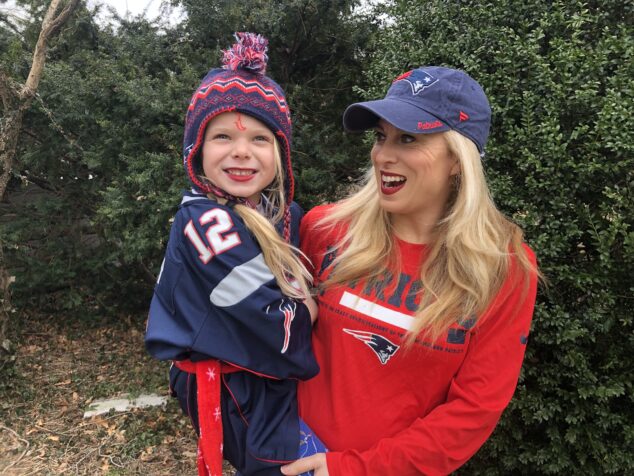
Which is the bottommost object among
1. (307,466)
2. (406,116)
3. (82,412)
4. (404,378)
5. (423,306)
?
(82,412)

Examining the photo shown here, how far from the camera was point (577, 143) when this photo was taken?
97.5 inches

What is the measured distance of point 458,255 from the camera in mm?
1765

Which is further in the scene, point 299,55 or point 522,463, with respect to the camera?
point 299,55

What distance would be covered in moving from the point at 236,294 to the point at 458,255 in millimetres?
770

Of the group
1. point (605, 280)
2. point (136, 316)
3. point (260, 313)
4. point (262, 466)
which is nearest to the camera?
point (260, 313)

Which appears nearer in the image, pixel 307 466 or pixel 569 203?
pixel 307 466

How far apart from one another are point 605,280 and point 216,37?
13.3 ft

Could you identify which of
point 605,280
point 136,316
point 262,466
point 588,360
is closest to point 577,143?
point 605,280

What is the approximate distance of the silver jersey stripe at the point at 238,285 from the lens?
1.67m

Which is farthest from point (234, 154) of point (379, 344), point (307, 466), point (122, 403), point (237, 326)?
point (122, 403)

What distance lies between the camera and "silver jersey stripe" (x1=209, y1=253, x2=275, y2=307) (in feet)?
5.47

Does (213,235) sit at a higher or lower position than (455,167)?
lower

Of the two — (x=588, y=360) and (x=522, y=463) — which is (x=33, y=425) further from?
(x=588, y=360)

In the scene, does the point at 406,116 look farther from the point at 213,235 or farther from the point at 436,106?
the point at 213,235
